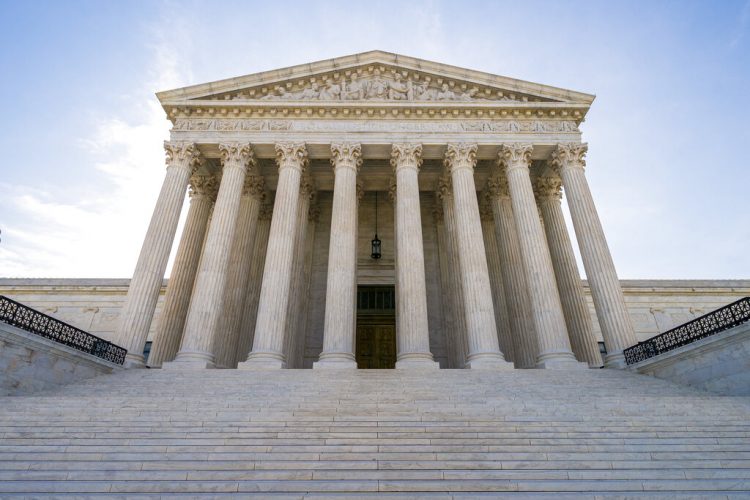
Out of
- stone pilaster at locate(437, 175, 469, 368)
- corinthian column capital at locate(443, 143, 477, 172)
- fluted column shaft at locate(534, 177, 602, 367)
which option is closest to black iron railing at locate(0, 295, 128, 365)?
stone pilaster at locate(437, 175, 469, 368)

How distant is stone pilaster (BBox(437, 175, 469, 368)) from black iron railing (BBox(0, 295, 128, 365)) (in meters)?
14.6

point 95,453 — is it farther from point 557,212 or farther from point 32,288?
point 32,288

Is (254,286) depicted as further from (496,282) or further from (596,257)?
(596,257)

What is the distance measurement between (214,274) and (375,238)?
10427 millimetres

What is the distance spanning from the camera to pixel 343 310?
16.7 meters

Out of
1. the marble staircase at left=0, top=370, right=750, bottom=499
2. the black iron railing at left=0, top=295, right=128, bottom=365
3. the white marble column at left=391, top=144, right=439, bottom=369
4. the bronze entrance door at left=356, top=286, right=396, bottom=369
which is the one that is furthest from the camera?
the bronze entrance door at left=356, top=286, right=396, bottom=369

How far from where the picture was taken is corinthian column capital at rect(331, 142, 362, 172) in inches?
787

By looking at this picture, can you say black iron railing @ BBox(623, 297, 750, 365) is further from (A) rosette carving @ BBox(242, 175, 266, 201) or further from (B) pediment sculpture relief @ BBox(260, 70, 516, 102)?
(A) rosette carving @ BBox(242, 175, 266, 201)

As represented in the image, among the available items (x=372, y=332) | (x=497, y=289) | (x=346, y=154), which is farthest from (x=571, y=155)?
(x=372, y=332)

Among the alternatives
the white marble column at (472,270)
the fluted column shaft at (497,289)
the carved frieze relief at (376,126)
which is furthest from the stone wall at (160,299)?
the white marble column at (472,270)

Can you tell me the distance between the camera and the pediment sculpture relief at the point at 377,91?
69.6 ft

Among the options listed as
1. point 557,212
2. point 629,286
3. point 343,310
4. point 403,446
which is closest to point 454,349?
point 343,310

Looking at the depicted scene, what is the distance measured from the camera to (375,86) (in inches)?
851

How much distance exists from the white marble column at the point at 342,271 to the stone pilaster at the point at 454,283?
5.40 m
